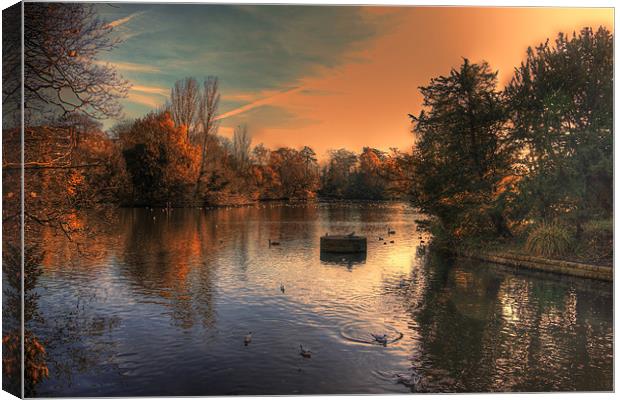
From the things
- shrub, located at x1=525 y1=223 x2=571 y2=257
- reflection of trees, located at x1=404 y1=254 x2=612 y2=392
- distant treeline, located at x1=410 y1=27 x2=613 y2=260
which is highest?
distant treeline, located at x1=410 y1=27 x2=613 y2=260

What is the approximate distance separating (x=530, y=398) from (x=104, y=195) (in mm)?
8228

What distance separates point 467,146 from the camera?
2628 cm

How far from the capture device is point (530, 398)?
9.34 meters

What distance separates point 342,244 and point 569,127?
38.9ft

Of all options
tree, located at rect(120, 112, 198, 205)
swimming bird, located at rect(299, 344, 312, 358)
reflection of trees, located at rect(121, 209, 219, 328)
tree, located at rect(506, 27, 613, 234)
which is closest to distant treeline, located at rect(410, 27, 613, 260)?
tree, located at rect(506, 27, 613, 234)

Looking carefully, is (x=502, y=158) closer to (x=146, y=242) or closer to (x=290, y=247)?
(x=290, y=247)

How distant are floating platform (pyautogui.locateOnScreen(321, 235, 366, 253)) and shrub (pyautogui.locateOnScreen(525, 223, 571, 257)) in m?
8.20

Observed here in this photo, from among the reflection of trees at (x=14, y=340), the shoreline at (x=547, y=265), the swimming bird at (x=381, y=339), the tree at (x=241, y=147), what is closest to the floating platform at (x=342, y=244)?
the shoreline at (x=547, y=265)

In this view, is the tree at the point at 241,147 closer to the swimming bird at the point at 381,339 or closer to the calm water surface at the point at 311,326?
the calm water surface at the point at 311,326

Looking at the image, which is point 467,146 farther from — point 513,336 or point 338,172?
point 338,172

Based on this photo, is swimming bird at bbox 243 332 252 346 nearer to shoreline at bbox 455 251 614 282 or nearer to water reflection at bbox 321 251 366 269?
water reflection at bbox 321 251 366 269

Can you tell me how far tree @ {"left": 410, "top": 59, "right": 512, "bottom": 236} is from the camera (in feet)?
84.1

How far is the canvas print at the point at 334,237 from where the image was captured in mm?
9688

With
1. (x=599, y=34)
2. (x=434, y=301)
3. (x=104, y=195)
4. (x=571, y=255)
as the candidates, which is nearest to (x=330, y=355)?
(x=104, y=195)
